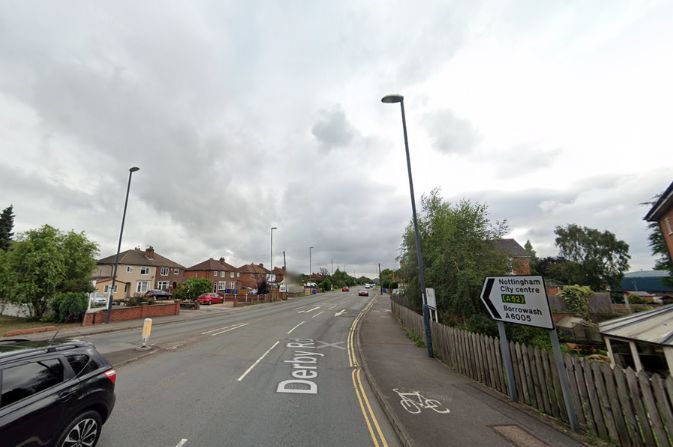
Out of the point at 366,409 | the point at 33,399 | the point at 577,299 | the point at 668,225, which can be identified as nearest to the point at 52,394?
the point at 33,399

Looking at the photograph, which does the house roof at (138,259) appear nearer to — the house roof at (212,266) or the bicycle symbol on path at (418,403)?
the house roof at (212,266)

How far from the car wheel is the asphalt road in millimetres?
452

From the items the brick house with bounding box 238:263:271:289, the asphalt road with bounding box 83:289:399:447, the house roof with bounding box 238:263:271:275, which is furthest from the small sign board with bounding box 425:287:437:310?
the house roof with bounding box 238:263:271:275

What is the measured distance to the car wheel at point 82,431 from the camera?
13.1 ft

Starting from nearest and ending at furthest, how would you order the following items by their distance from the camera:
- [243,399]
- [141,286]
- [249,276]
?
[243,399] → [141,286] → [249,276]

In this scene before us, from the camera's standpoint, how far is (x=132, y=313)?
76.5 ft

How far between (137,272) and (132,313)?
32.2 meters

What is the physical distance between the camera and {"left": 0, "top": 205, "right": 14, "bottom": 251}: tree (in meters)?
50.2

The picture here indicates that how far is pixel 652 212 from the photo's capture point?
18.1m

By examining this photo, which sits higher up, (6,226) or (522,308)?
(6,226)

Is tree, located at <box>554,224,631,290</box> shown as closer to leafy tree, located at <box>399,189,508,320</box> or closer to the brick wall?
leafy tree, located at <box>399,189,508,320</box>

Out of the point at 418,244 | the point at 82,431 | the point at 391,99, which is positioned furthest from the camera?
the point at 391,99

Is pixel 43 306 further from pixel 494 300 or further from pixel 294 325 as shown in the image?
pixel 494 300

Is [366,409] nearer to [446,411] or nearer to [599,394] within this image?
[446,411]
